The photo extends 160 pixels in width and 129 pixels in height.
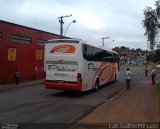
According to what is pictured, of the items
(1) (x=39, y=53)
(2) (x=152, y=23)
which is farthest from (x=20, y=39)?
(2) (x=152, y=23)

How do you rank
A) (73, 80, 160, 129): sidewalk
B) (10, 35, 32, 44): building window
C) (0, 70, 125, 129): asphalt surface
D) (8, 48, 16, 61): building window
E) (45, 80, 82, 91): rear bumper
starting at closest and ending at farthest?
(73, 80, 160, 129): sidewalk, (0, 70, 125, 129): asphalt surface, (45, 80, 82, 91): rear bumper, (8, 48, 16, 61): building window, (10, 35, 32, 44): building window

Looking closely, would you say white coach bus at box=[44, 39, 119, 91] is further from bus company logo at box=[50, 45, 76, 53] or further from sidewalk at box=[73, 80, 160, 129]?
sidewalk at box=[73, 80, 160, 129]

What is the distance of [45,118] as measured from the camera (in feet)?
45.7

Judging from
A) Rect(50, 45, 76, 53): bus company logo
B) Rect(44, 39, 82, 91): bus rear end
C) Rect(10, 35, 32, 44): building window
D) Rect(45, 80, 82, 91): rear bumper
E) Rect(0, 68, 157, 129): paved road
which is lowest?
Rect(0, 68, 157, 129): paved road

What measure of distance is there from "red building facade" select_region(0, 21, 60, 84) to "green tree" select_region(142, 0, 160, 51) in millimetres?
11800

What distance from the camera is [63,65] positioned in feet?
72.3

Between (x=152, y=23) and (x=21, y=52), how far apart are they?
1319cm

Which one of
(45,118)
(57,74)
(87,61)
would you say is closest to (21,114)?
(45,118)

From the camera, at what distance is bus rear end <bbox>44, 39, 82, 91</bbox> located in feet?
71.5

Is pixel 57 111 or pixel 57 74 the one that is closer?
pixel 57 111

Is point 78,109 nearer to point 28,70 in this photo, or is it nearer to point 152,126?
point 152,126

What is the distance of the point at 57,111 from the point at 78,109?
4.18 feet

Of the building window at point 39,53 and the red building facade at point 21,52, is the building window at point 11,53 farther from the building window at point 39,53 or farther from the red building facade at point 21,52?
the building window at point 39,53

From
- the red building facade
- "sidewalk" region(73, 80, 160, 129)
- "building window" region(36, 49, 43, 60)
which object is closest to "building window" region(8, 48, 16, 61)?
the red building facade
